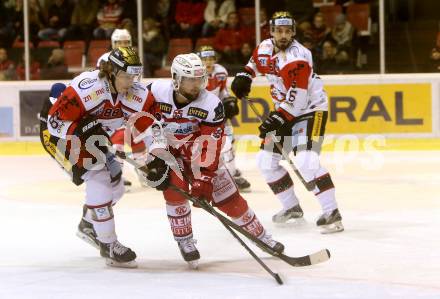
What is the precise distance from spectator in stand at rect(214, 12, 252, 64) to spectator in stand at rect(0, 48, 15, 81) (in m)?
2.18

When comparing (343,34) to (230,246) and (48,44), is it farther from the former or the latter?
(230,246)

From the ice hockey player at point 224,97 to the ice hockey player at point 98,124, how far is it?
2.63 metres

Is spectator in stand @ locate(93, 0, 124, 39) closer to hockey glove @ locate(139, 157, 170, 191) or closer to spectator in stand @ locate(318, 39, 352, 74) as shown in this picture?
spectator in stand @ locate(318, 39, 352, 74)

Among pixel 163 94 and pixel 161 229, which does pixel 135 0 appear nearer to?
pixel 161 229

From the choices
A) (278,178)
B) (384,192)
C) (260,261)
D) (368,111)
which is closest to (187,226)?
(260,261)

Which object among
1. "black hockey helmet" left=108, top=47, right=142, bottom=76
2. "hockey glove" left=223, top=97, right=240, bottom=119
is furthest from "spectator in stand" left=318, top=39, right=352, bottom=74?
"black hockey helmet" left=108, top=47, right=142, bottom=76

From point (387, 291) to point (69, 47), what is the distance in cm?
714

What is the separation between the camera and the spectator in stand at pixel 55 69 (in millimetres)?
10922

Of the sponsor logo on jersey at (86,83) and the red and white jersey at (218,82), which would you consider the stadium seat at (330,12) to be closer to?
the red and white jersey at (218,82)

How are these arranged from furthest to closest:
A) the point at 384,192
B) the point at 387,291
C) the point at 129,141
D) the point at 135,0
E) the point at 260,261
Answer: the point at 135,0 < the point at 384,192 < the point at 129,141 < the point at 260,261 < the point at 387,291

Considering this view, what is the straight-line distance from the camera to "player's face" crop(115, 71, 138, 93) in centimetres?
512

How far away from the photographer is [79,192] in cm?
799

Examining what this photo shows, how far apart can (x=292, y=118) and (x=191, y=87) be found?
5.00ft

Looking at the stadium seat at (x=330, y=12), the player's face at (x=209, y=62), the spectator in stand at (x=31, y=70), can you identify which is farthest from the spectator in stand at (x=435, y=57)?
the spectator in stand at (x=31, y=70)
